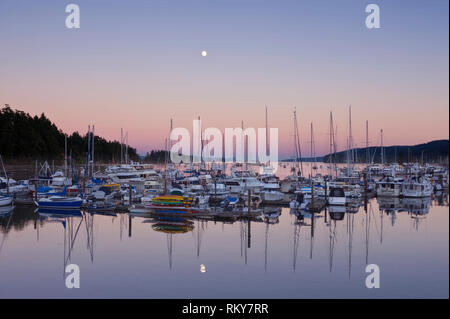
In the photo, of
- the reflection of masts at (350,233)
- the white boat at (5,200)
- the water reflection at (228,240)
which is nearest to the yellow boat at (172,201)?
the water reflection at (228,240)

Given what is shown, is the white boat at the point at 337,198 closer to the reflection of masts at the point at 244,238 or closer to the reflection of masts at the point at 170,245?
the reflection of masts at the point at 244,238

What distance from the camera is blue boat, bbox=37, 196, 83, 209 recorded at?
3591cm

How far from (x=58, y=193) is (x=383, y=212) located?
3075cm

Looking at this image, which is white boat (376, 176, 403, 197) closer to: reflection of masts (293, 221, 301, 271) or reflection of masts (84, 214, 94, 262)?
reflection of masts (293, 221, 301, 271)

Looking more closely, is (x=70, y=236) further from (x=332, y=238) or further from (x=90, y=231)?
(x=332, y=238)

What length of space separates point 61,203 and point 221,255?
20205 mm

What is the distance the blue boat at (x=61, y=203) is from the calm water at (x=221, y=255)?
6.71ft

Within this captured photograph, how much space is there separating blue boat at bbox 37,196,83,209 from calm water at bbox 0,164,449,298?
2.04 m

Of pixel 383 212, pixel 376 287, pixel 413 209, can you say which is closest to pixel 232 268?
pixel 376 287

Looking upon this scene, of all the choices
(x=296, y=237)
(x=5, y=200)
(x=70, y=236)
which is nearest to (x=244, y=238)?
(x=296, y=237)

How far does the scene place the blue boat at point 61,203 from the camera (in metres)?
35.9

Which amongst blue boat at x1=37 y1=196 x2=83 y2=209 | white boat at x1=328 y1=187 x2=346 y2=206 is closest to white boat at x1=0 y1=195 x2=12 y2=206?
blue boat at x1=37 y1=196 x2=83 y2=209
